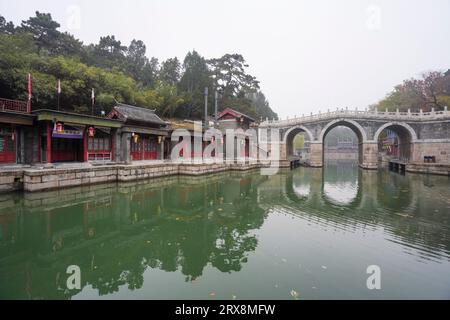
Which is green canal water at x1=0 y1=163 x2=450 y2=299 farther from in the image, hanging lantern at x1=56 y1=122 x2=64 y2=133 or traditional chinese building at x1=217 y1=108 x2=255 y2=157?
traditional chinese building at x1=217 y1=108 x2=255 y2=157

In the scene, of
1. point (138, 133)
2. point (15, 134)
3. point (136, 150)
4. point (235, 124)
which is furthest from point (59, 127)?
point (235, 124)

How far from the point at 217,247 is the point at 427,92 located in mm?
39728

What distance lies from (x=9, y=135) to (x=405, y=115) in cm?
3533

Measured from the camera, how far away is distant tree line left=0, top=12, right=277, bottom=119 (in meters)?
17.7

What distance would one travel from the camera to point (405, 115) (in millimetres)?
27750

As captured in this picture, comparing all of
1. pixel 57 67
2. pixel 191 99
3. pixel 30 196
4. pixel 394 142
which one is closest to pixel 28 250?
pixel 30 196

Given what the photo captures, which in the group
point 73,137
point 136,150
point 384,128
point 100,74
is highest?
point 100,74

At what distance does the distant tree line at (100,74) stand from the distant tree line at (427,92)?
73.5 ft

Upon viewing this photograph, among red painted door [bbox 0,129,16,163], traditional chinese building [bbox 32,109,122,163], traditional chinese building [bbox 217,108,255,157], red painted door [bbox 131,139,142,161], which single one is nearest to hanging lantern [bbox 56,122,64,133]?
traditional chinese building [bbox 32,109,122,163]

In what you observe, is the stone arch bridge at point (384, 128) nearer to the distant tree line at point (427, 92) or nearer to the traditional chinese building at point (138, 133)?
the distant tree line at point (427, 92)

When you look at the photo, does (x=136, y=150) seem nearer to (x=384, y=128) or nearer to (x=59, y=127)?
(x=59, y=127)

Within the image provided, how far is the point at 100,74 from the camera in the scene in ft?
80.6

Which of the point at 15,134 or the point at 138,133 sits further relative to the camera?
the point at 138,133
